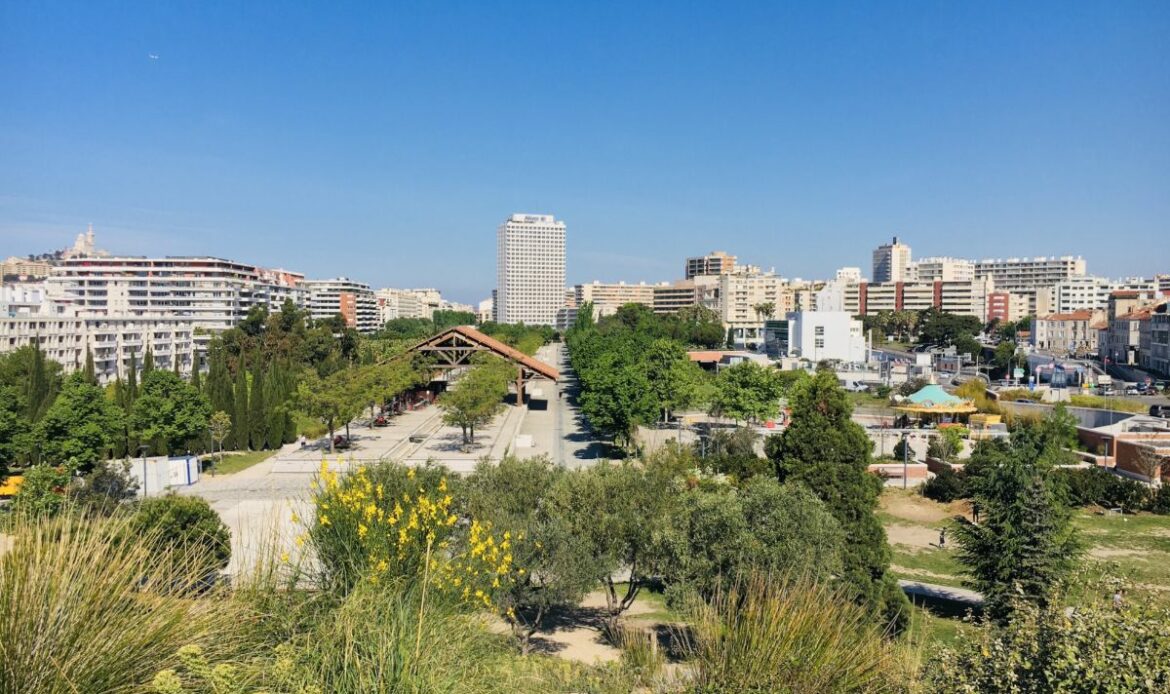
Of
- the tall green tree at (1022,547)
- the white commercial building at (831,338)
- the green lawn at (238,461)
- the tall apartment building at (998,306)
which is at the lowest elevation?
the green lawn at (238,461)

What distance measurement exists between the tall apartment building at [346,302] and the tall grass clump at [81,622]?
121m

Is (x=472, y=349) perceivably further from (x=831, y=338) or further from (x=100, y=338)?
(x=831, y=338)

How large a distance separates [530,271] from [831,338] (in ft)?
364

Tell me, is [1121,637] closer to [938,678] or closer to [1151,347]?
[938,678]

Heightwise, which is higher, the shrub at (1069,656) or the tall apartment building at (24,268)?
the tall apartment building at (24,268)

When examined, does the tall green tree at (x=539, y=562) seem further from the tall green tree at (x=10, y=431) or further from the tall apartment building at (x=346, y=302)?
the tall apartment building at (x=346, y=302)

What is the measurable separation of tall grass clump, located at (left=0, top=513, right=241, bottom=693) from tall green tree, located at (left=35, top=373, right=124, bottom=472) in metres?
21.7

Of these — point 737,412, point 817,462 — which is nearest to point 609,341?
point 737,412

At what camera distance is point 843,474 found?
14914 mm

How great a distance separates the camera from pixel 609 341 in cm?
5728

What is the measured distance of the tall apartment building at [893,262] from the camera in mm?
171500

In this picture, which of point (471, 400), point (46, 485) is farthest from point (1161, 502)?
point (46, 485)

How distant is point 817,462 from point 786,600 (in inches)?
372

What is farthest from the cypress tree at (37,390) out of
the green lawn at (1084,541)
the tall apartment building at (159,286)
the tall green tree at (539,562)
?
the tall apartment building at (159,286)
